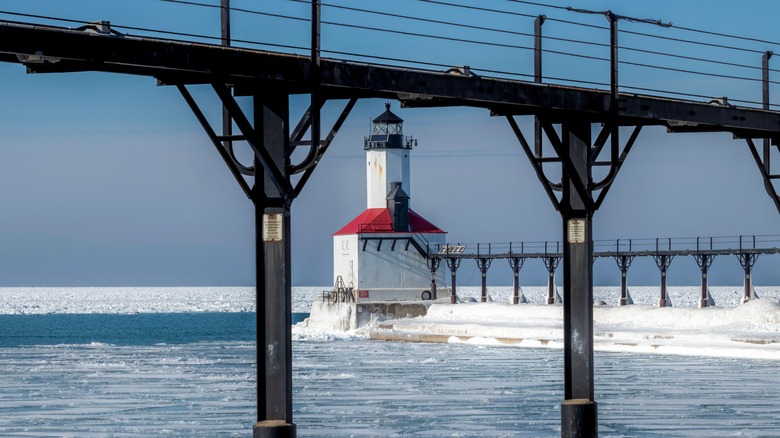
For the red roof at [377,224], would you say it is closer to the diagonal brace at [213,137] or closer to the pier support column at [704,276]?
the pier support column at [704,276]

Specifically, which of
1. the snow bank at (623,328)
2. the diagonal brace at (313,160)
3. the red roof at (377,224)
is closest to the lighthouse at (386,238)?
the red roof at (377,224)

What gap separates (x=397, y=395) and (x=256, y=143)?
1872cm

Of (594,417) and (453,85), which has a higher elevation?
(453,85)

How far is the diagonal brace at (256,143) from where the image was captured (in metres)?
15.1

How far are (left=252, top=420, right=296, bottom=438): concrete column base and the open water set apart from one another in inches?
374

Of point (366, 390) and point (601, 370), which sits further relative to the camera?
point (601, 370)

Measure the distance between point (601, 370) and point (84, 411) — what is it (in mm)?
17141

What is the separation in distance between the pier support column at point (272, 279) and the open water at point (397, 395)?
9.42 m

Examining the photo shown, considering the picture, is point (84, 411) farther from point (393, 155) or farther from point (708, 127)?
point (393, 155)

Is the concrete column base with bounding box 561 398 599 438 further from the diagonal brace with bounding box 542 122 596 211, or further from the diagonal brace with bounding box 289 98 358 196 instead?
the diagonal brace with bounding box 289 98 358 196

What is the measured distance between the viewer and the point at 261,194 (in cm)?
1577

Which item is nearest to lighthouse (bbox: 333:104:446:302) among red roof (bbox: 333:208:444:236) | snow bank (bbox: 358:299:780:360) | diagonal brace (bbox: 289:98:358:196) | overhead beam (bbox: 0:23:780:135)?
red roof (bbox: 333:208:444:236)

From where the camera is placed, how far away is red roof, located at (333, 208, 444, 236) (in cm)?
7500

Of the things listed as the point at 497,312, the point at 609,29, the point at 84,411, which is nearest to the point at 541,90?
the point at 609,29
